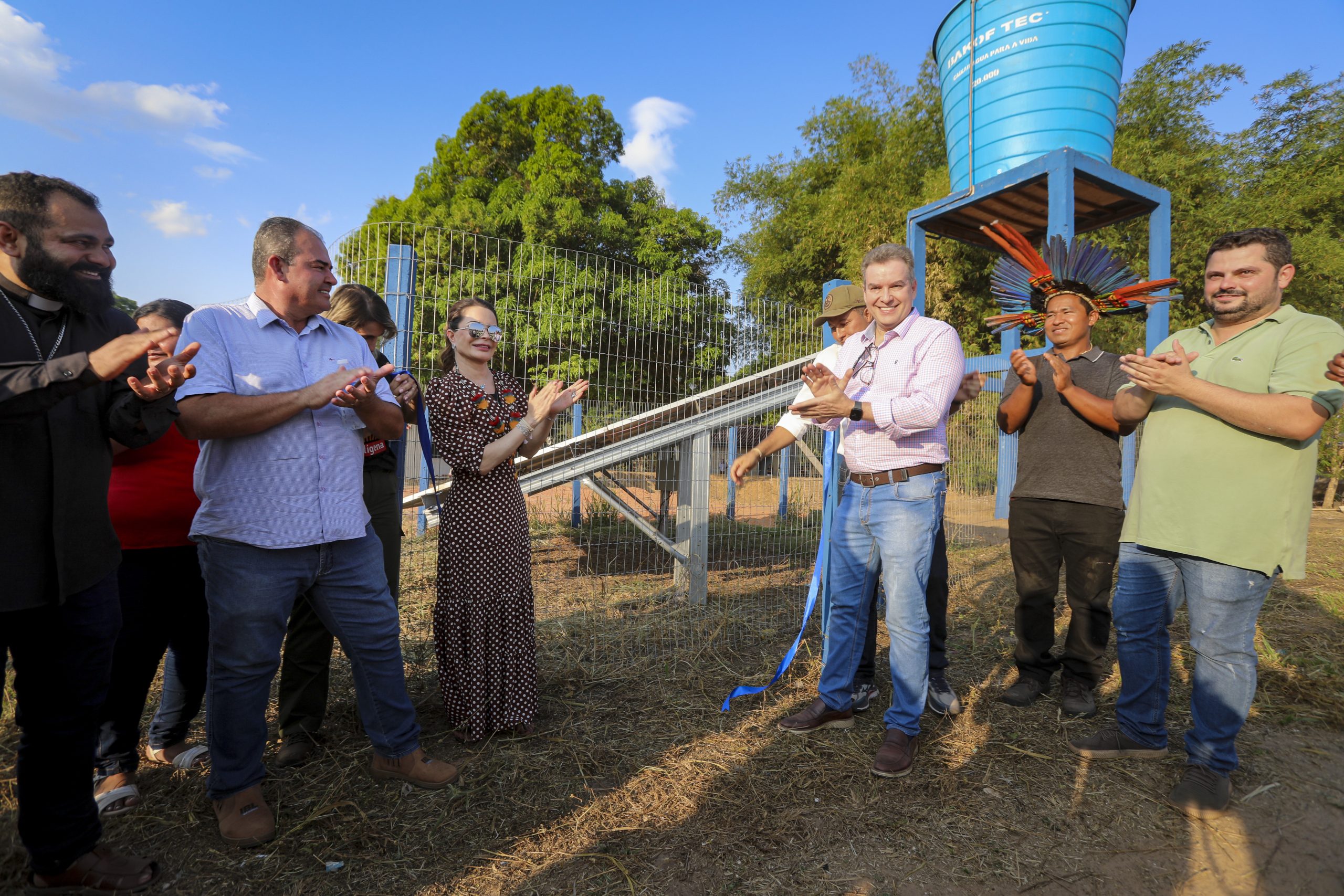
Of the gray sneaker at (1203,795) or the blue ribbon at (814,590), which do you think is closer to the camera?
the gray sneaker at (1203,795)

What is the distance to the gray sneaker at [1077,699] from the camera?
130 inches

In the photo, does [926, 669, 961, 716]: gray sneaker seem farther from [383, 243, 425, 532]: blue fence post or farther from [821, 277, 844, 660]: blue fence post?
[383, 243, 425, 532]: blue fence post

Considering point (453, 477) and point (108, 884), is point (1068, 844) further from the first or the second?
point (108, 884)

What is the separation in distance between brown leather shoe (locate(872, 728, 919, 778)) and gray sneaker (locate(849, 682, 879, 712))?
1.65 feet

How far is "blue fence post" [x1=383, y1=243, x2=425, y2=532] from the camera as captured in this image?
136 inches

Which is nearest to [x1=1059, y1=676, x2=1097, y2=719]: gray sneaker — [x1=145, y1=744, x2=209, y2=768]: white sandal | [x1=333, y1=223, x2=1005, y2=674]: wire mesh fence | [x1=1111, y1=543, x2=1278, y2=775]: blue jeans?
[x1=1111, y1=543, x2=1278, y2=775]: blue jeans

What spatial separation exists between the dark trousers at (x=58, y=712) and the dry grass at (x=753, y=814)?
0.34m

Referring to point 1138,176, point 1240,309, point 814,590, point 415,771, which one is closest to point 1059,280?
point 1240,309

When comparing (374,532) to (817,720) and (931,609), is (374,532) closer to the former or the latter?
(817,720)

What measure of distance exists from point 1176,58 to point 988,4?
1355 centimetres

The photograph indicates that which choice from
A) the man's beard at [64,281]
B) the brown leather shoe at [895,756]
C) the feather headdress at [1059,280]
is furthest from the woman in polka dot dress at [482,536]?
the feather headdress at [1059,280]

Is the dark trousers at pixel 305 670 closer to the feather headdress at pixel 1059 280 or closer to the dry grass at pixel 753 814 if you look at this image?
the dry grass at pixel 753 814

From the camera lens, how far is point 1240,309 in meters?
2.51

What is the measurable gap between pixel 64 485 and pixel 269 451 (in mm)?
516
